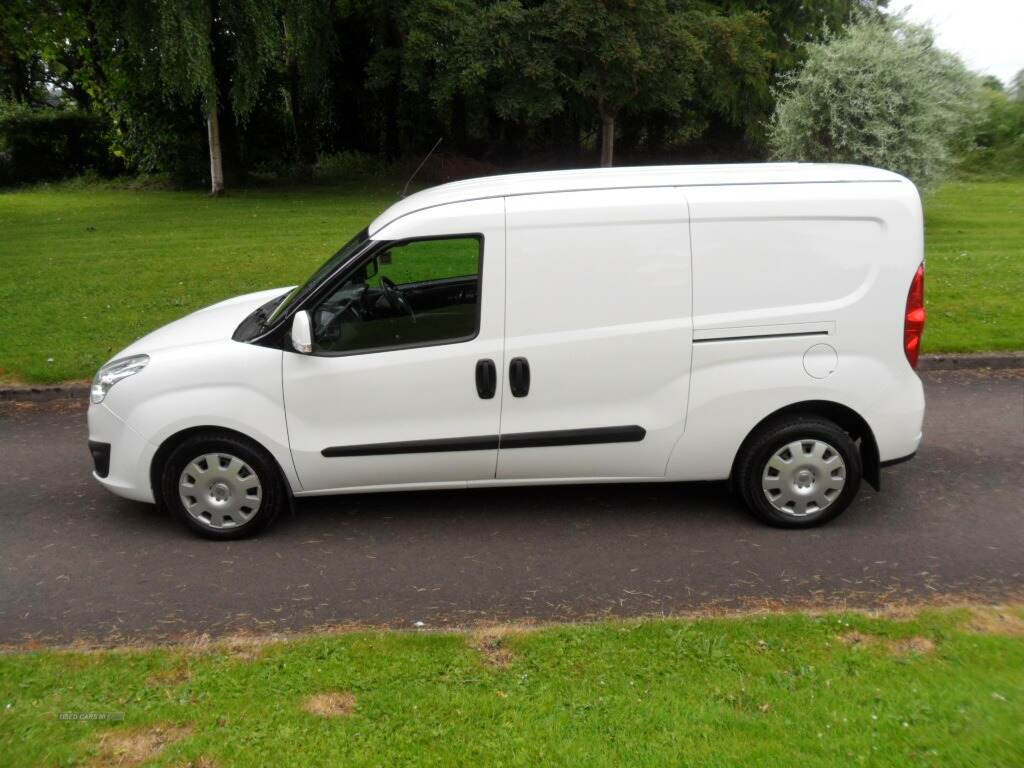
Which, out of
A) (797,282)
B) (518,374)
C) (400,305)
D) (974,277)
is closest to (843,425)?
(797,282)

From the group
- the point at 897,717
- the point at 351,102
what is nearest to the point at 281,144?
the point at 351,102

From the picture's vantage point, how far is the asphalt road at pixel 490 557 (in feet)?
14.8

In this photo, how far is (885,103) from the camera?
17.2 metres

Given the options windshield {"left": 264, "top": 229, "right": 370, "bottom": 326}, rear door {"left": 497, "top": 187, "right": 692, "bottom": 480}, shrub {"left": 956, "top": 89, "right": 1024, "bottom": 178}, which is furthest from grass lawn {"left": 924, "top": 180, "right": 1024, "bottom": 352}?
shrub {"left": 956, "top": 89, "right": 1024, "bottom": 178}

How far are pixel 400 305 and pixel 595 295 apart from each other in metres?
1.15

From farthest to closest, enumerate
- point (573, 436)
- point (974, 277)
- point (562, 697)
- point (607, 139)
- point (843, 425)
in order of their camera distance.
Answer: point (607, 139) < point (974, 277) < point (843, 425) < point (573, 436) < point (562, 697)

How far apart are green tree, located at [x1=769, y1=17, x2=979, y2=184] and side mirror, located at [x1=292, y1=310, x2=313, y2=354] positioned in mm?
14621

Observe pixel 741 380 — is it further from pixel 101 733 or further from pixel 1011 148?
pixel 1011 148

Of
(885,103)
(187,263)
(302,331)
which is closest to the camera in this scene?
(302,331)

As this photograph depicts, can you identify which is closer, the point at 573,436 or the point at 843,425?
the point at 573,436

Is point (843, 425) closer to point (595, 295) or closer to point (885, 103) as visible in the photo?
point (595, 295)

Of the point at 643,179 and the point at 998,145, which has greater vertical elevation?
the point at 998,145

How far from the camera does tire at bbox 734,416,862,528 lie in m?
5.24

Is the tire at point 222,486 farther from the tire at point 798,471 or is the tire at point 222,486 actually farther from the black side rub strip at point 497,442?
the tire at point 798,471
